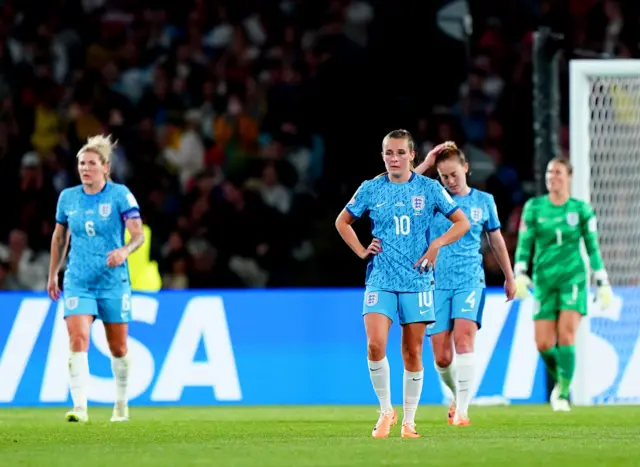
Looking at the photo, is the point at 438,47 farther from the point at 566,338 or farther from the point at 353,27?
the point at 566,338

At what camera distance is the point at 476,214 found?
444 inches

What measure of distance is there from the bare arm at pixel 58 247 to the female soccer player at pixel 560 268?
4.19 metres

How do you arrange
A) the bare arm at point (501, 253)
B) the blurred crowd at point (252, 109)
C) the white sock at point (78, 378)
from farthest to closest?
1. the blurred crowd at point (252, 109)
2. the white sock at point (78, 378)
3. the bare arm at point (501, 253)

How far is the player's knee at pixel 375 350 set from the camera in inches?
368

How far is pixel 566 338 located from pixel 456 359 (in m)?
2.57

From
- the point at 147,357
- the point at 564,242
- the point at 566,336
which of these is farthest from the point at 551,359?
the point at 147,357

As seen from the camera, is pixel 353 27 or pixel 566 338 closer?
pixel 566 338

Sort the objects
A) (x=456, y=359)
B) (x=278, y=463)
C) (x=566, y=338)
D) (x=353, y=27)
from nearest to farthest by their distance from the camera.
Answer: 1. (x=278, y=463)
2. (x=456, y=359)
3. (x=566, y=338)
4. (x=353, y=27)

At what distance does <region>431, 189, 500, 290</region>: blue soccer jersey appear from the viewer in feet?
37.0

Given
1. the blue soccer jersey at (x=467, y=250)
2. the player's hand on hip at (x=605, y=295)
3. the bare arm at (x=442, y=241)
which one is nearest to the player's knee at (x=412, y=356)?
the bare arm at (x=442, y=241)

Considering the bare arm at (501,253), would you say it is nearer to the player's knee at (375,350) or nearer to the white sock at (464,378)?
the white sock at (464,378)

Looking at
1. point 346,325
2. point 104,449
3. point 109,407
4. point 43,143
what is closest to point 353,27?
point 43,143

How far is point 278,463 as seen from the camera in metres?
7.38

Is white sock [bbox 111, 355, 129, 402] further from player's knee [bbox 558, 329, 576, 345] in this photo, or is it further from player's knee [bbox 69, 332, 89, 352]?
player's knee [bbox 558, 329, 576, 345]
